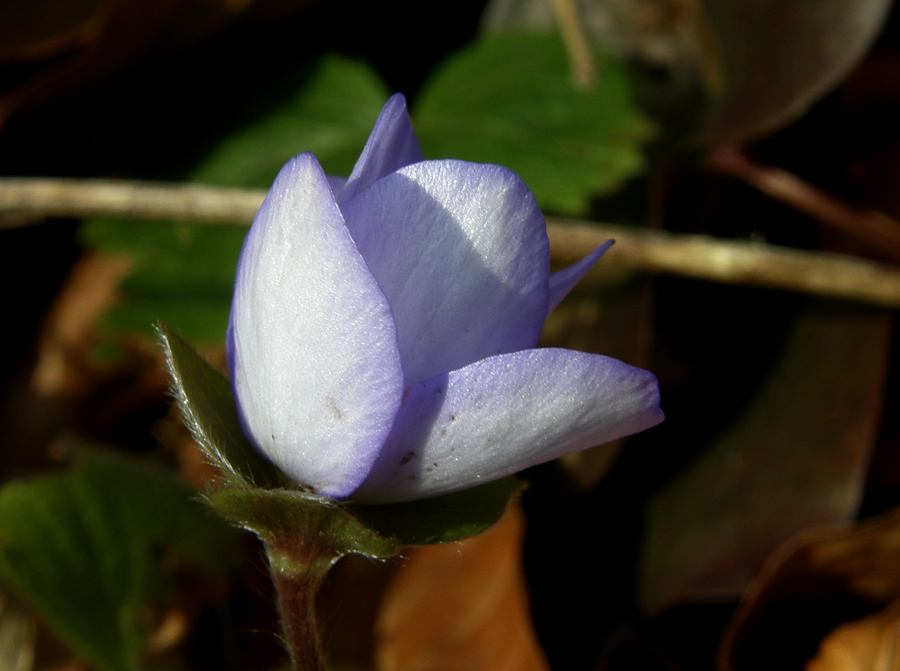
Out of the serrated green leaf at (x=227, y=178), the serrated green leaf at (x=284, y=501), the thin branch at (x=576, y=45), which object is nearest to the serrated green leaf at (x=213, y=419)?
the serrated green leaf at (x=284, y=501)

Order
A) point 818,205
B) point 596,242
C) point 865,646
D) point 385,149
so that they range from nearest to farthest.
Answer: point 385,149
point 865,646
point 596,242
point 818,205

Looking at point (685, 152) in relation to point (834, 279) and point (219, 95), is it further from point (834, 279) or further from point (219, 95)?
point (219, 95)

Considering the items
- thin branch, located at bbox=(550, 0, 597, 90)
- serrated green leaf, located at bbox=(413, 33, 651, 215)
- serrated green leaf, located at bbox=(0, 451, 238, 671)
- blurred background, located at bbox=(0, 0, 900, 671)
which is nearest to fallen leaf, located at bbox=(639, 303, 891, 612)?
blurred background, located at bbox=(0, 0, 900, 671)

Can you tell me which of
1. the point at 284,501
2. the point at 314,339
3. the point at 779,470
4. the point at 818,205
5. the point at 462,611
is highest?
the point at 314,339

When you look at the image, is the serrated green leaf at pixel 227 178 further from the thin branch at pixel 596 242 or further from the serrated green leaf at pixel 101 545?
the serrated green leaf at pixel 101 545

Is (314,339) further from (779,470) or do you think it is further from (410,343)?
(779,470)

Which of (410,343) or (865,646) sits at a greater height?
(410,343)

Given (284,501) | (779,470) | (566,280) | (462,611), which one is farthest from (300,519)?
(779,470)
